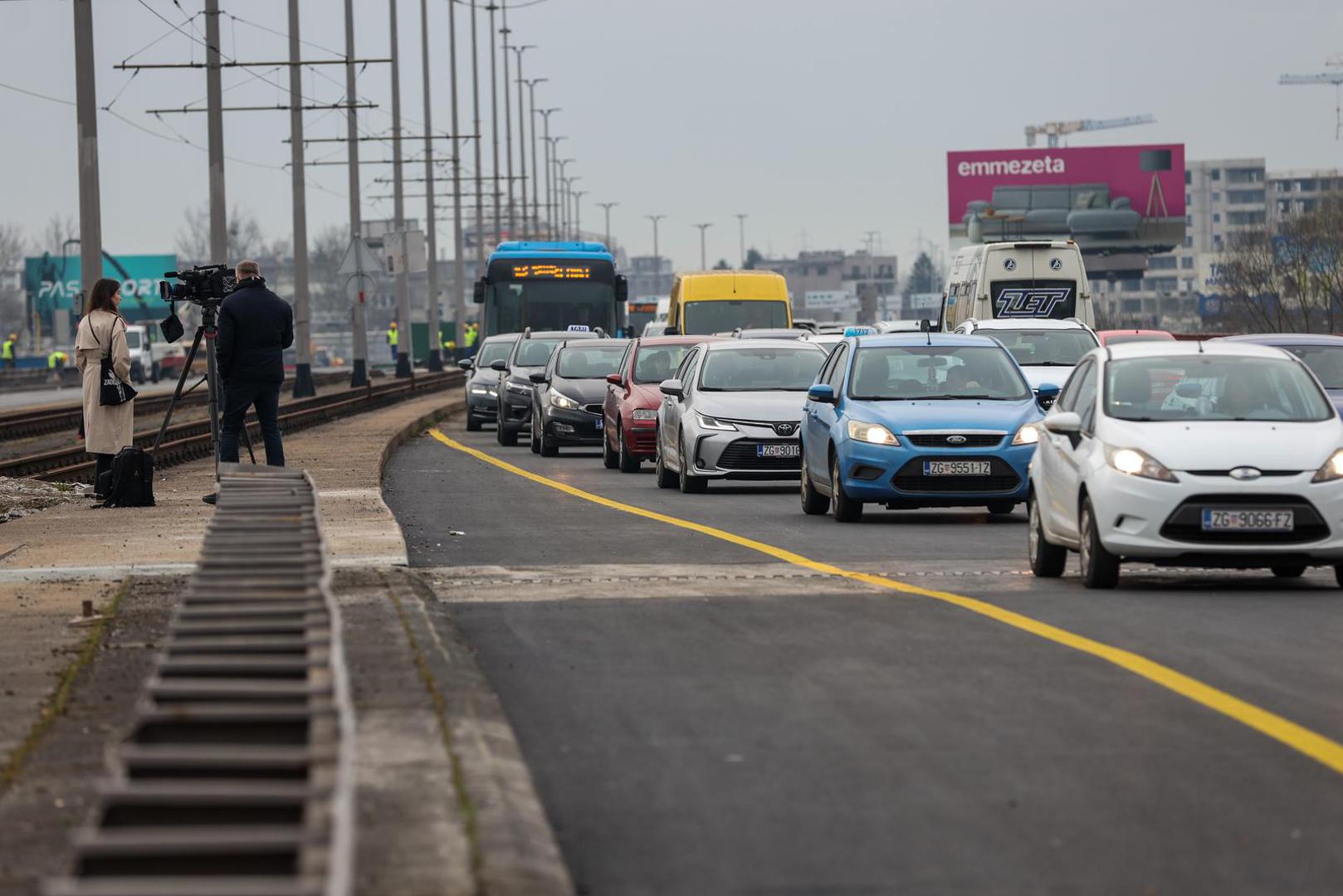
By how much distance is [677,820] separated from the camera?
22.8 feet

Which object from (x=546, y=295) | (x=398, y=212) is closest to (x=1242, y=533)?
(x=546, y=295)

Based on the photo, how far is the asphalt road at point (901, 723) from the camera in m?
6.43

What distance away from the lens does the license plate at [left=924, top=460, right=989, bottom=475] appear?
64.2 ft

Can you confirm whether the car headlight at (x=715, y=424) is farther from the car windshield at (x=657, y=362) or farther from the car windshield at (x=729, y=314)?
the car windshield at (x=729, y=314)

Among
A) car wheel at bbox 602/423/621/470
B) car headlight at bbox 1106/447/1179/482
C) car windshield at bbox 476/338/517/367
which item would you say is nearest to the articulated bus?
car windshield at bbox 476/338/517/367

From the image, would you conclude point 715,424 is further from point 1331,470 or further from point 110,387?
point 1331,470

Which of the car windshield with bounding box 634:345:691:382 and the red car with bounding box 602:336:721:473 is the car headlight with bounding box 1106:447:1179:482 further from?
the car windshield with bounding box 634:345:691:382

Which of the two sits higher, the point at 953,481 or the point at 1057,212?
the point at 1057,212

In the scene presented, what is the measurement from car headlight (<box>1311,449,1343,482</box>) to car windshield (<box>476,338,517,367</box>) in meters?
29.3

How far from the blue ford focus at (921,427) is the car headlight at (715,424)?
243cm

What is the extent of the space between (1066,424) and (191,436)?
2387 centimetres

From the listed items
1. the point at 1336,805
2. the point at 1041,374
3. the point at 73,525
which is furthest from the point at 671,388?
the point at 1336,805

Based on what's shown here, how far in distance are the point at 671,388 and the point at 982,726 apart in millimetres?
16442

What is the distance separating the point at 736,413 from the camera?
23.9m
